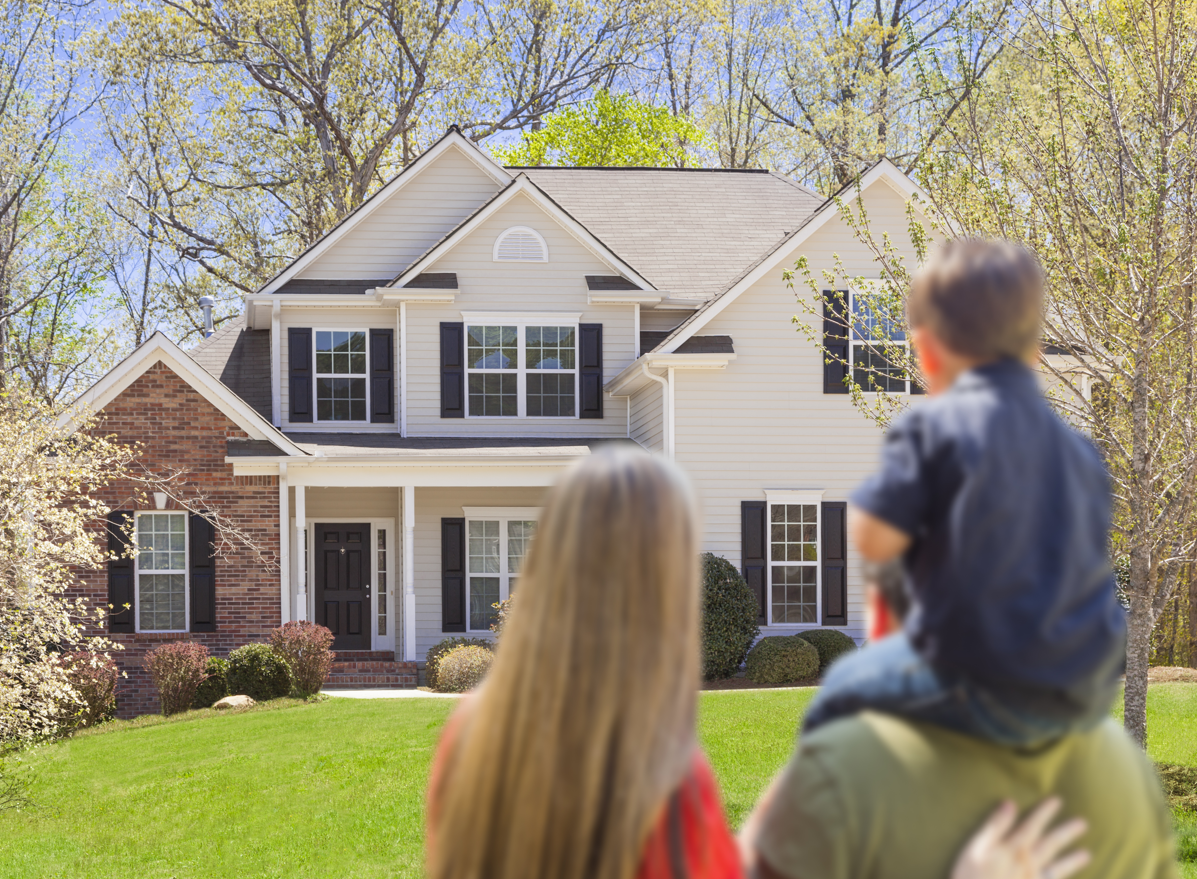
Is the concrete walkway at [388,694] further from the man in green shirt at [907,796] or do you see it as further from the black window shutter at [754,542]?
the man in green shirt at [907,796]

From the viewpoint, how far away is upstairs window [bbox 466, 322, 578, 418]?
19188 mm

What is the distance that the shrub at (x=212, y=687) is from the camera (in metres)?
15.9

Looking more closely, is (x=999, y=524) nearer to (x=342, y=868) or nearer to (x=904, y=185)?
(x=342, y=868)

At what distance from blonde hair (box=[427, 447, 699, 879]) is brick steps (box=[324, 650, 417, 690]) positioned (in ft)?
51.1

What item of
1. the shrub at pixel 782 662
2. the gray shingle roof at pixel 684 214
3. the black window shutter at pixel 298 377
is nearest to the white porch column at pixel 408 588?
the black window shutter at pixel 298 377

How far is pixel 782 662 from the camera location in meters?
15.9

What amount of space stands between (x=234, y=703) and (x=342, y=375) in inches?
246

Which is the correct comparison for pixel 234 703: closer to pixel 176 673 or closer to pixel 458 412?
pixel 176 673

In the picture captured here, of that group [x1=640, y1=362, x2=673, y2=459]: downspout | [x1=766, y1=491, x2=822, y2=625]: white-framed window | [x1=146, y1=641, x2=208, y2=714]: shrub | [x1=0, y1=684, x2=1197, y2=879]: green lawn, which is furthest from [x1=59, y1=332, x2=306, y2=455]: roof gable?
[x1=766, y1=491, x2=822, y2=625]: white-framed window

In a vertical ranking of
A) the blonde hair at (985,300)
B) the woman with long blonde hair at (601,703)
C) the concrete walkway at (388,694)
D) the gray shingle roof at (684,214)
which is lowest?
the concrete walkway at (388,694)

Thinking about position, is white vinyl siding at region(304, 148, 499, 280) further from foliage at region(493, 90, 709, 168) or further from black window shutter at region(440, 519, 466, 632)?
foliage at region(493, 90, 709, 168)

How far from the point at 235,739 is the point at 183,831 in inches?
142

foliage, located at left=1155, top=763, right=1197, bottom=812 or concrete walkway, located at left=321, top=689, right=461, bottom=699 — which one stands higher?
foliage, located at left=1155, top=763, right=1197, bottom=812

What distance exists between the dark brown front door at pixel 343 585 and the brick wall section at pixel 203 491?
208cm
